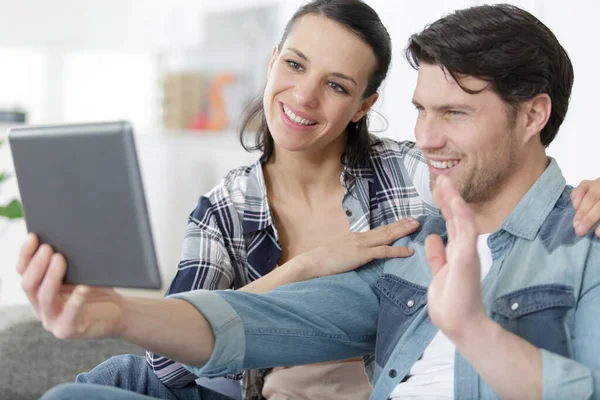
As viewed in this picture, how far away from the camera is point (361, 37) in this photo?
6.59 ft

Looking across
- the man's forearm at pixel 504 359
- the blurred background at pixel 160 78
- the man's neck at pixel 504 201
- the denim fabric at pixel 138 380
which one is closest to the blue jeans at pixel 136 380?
the denim fabric at pixel 138 380

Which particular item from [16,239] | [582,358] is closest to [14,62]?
[16,239]

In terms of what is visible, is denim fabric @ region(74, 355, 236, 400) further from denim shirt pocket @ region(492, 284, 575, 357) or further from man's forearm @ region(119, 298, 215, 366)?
denim shirt pocket @ region(492, 284, 575, 357)

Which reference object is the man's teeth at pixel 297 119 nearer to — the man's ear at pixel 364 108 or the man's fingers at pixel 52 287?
the man's ear at pixel 364 108

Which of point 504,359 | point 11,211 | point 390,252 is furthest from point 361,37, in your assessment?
point 11,211

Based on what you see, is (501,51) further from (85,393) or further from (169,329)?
(85,393)

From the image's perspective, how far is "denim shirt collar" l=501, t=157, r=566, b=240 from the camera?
151cm

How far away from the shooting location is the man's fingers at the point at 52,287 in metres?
1.13

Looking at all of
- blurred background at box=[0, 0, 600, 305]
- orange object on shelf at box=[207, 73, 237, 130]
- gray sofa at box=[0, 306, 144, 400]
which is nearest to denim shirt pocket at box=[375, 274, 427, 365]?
gray sofa at box=[0, 306, 144, 400]

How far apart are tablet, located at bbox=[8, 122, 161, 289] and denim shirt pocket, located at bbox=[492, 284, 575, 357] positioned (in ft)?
2.18

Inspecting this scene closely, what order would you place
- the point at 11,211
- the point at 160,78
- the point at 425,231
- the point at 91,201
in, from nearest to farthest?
1. the point at 91,201
2. the point at 425,231
3. the point at 11,211
4. the point at 160,78

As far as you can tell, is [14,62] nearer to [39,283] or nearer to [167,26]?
[167,26]

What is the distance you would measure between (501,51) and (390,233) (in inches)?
17.6

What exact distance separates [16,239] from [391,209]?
123 inches
